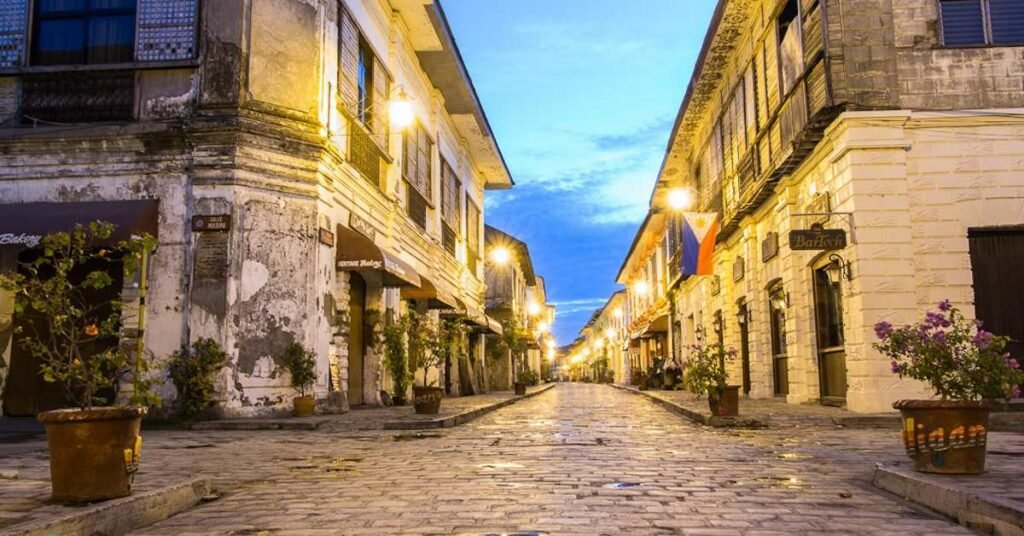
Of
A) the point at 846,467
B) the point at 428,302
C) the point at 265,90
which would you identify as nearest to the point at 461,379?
the point at 428,302

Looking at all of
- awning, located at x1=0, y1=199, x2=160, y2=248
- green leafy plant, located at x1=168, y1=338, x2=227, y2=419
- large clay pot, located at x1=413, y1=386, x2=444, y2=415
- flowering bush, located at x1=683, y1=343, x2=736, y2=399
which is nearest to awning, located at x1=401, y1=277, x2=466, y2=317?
large clay pot, located at x1=413, y1=386, x2=444, y2=415

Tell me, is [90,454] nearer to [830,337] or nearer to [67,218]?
[67,218]

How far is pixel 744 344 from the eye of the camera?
75.5 feet

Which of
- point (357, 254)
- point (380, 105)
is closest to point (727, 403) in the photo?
point (357, 254)

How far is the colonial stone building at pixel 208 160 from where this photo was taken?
12.9 metres

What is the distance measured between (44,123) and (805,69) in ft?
42.6

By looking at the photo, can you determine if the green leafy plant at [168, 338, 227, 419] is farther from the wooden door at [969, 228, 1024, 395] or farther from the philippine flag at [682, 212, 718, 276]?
the philippine flag at [682, 212, 718, 276]

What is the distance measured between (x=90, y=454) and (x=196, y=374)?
7353 mm

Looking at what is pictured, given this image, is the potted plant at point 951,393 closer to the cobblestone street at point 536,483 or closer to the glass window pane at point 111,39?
the cobblestone street at point 536,483

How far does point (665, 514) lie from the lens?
538cm

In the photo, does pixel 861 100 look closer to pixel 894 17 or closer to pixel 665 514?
pixel 894 17

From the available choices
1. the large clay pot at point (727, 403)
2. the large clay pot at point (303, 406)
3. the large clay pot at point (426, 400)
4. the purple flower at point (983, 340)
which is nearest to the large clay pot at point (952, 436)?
the purple flower at point (983, 340)

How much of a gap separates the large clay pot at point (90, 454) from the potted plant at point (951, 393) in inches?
229

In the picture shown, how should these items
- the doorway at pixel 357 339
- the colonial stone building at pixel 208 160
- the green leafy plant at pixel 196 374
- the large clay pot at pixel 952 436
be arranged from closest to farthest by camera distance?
the large clay pot at pixel 952 436
the green leafy plant at pixel 196 374
the colonial stone building at pixel 208 160
the doorway at pixel 357 339
